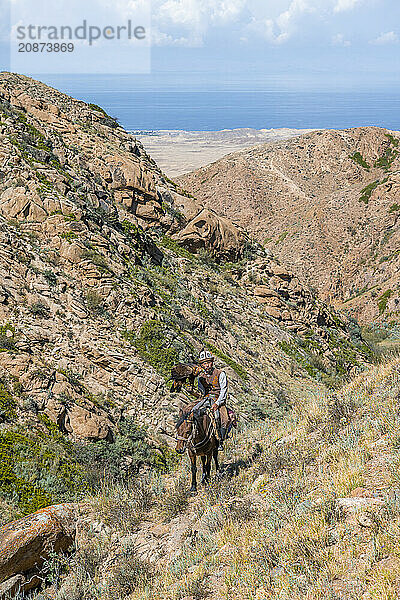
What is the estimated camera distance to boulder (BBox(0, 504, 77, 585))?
5.11 m

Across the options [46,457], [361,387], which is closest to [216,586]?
[46,457]

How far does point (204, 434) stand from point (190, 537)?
166cm

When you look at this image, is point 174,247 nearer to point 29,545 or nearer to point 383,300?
point 29,545

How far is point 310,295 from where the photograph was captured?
2453 centimetres

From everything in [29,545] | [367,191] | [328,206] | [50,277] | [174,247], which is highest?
[367,191]

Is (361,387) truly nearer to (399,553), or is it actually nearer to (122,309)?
(399,553)

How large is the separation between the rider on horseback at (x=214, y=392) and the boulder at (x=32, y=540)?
2514mm

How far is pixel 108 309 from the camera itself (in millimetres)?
12602

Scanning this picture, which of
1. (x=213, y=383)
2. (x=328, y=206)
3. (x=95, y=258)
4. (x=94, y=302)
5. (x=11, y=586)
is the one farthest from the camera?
(x=328, y=206)

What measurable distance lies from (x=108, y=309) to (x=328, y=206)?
162 ft

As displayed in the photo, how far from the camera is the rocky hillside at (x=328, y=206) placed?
143ft

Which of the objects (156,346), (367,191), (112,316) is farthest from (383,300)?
(112,316)

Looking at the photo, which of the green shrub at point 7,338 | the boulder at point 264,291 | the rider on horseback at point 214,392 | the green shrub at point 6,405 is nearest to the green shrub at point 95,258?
the green shrub at point 7,338

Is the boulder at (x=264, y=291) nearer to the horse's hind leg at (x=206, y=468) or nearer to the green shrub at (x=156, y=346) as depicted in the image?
the green shrub at (x=156, y=346)
